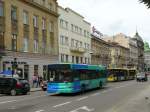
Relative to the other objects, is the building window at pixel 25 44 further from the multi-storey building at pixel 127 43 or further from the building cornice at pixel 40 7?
the multi-storey building at pixel 127 43

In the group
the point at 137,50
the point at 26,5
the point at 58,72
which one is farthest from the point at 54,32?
the point at 137,50

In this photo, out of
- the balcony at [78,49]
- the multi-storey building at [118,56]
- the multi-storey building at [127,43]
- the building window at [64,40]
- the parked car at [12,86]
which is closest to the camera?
the parked car at [12,86]

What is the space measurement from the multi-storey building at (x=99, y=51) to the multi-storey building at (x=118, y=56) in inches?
212

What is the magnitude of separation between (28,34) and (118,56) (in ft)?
254

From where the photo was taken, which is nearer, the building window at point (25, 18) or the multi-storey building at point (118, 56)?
the building window at point (25, 18)

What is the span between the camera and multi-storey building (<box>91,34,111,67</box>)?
305ft

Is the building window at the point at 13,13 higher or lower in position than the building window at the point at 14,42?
higher

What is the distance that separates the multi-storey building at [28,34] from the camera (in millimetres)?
47500

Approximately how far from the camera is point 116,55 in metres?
126

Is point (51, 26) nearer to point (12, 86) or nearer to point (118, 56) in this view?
point (12, 86)

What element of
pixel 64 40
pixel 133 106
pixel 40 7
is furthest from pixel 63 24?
pixel 133 106

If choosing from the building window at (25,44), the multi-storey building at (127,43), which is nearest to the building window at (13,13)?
the building window at (25,44)

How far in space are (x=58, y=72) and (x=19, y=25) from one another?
21127 mm

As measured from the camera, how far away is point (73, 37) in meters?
75.5
